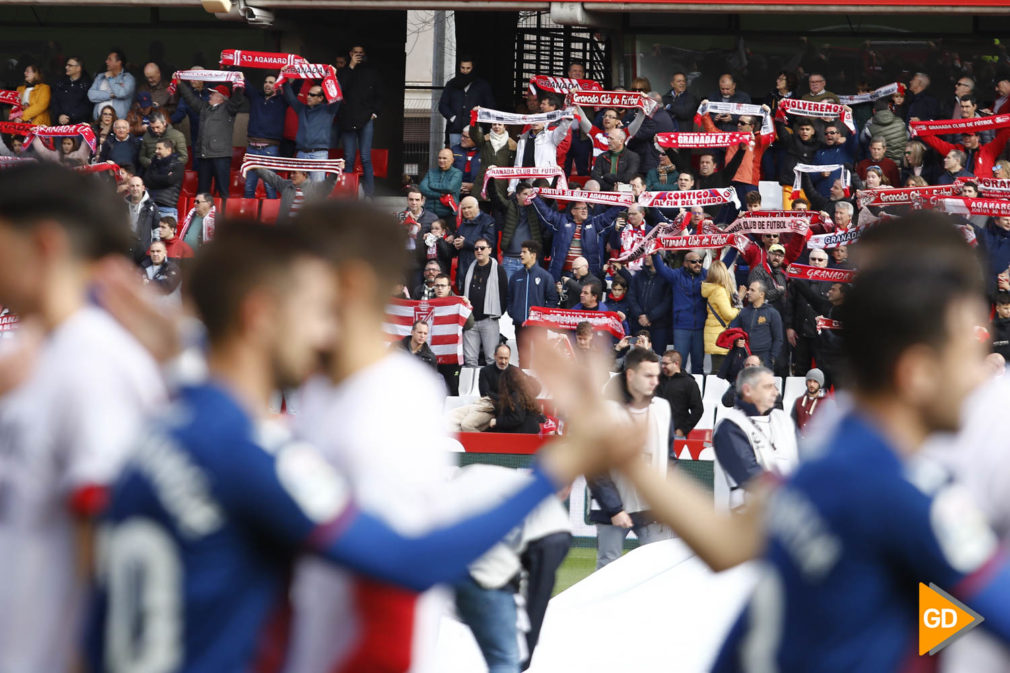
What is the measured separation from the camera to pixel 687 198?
1784 centimetres

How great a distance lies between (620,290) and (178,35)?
45.0ft

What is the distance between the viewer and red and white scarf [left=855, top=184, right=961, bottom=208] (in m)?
16.8

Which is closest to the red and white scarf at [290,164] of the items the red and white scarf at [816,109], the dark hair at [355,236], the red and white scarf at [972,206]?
the red and white scarf at [816,109]

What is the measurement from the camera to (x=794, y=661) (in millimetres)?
2582

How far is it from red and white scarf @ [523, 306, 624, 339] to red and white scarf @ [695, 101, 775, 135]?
485 cm

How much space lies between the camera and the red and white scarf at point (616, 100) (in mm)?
19578

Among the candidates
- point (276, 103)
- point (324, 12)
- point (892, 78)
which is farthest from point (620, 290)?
point (324, 12)

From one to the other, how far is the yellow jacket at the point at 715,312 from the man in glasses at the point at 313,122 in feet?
24.2

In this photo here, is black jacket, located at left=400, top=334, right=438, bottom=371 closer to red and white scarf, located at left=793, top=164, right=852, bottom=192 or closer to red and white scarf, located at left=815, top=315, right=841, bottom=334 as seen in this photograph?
red and white scarf, located at left=815, top=315, right=841, bottom=334

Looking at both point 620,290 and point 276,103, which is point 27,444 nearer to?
point 620,290

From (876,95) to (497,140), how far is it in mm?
5776

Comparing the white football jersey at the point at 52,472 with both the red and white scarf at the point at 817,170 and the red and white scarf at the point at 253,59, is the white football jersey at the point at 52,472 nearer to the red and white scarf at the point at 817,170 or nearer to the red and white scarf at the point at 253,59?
the red and white scarf at the point at 817,170

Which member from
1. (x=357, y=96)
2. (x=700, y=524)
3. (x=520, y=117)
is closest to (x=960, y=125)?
(x=520, y=117)

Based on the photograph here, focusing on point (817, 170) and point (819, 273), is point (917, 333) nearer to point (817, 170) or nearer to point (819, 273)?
point (819, 273)
